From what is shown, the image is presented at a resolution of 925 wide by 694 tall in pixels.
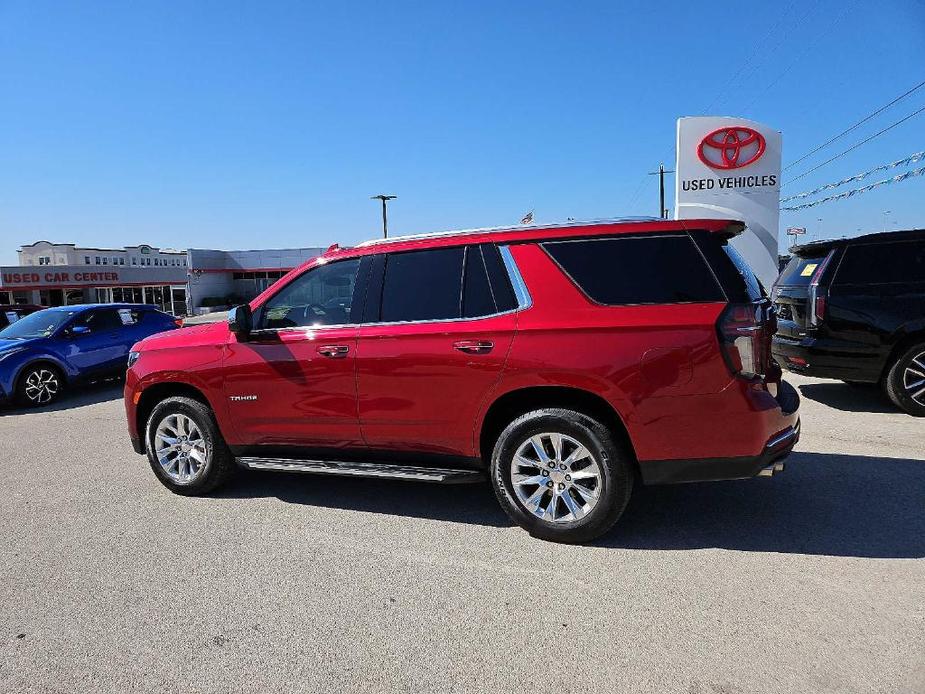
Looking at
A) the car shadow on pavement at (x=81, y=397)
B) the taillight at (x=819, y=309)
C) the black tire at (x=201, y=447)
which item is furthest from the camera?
the car shadow on pavement at (x=81, y=397)

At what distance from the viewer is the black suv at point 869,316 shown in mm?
6180

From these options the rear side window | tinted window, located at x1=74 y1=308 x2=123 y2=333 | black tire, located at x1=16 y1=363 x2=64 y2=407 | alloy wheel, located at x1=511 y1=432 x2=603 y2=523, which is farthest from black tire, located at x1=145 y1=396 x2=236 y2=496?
tinted window, located at x1=74 y1=308 x2=123 y2=333

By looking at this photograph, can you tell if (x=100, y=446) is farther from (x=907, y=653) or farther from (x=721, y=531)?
(x=907, y=653)

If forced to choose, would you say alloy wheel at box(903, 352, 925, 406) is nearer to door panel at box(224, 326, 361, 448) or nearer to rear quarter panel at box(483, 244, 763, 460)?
rear quarter panel at box(483, 244, 763, 460)

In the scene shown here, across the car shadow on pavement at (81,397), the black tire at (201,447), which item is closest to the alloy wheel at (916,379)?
the black tire at (201,447)

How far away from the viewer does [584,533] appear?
3.41 m

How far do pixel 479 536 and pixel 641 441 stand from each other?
1190mm

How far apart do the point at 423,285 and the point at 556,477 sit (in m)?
1.52

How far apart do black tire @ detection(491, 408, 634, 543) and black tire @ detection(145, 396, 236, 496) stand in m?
2.24

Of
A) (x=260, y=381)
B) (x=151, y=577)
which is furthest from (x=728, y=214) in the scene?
(x=151, y=577)

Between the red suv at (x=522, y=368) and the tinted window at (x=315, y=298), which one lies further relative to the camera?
the tinted window at (x=315, y=298)

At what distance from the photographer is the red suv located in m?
3.21

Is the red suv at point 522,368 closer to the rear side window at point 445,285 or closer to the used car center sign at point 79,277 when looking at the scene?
the rear side window at point 445,285

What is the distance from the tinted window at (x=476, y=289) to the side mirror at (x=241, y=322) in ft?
5.38
